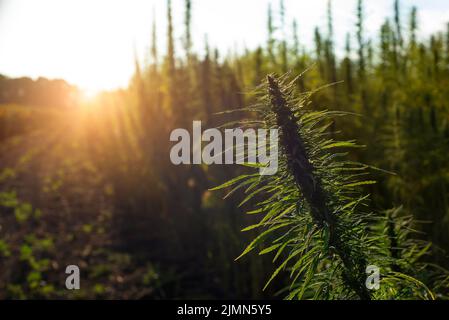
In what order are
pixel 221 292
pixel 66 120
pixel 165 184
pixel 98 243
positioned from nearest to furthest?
pixel 221 292, pixel 98 243, pixel 165 184, pixel 66 120

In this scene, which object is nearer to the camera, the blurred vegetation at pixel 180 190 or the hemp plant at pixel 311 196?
the hemp plant at pixel 311 196

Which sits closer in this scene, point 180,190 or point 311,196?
point 311,196

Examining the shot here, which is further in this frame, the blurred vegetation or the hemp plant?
the blurred vegetation

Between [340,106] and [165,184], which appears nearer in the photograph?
[340,106]

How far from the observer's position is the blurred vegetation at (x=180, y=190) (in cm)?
442

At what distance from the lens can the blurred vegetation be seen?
442cm

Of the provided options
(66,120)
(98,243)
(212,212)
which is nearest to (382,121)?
(212,212)

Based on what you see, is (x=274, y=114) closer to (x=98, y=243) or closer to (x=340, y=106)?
(x=340, y=106)

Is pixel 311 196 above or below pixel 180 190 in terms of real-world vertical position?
below

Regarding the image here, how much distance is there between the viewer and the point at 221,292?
204 inches

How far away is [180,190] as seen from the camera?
720 cm
